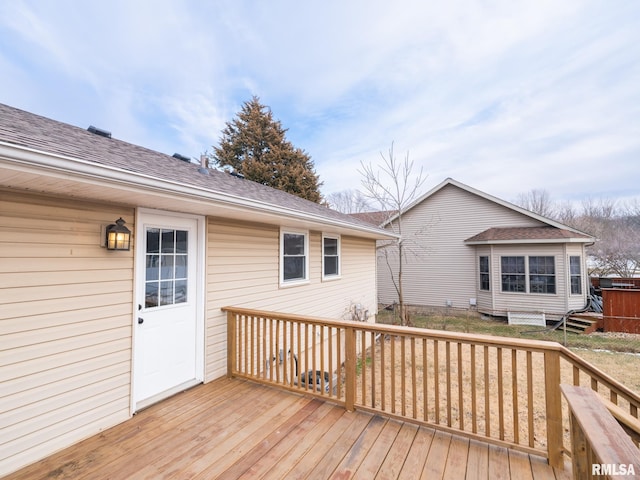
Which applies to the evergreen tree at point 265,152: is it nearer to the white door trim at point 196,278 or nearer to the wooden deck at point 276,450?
Result: the white door trim at point 196,278

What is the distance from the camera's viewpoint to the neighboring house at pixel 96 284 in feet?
7.37

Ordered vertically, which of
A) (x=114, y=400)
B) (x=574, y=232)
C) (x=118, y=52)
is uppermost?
(x=118, y=52)

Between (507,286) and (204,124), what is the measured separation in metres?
17.3

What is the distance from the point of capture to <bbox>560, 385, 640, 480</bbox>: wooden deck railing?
87 cm

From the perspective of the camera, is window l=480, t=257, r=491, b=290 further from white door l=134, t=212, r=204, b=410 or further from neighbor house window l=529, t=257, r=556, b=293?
white door l=134, t=212, r=204, b=410

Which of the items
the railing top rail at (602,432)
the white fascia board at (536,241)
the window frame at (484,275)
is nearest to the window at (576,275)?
the white fascia board at (536,241)

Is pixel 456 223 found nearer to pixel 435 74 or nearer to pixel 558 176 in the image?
pixel 435 74

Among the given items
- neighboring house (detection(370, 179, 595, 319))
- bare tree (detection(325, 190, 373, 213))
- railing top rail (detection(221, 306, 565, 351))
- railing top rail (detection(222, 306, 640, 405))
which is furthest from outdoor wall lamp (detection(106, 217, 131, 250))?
bare tree (detection(325, 190, 373, 213))

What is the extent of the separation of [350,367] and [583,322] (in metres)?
10.7

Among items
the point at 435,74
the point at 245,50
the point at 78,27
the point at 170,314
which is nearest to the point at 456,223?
the point at 435,74

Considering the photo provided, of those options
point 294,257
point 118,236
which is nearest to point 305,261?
point 294,257

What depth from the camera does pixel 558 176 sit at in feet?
66.8

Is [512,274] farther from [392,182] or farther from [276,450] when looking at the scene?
[276,450]

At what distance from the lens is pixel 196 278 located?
3.72 m
